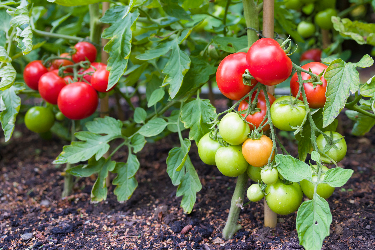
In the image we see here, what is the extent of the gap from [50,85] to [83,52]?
0.60ft

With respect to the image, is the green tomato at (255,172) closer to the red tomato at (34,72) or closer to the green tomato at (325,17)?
the red tomato at (34,72)

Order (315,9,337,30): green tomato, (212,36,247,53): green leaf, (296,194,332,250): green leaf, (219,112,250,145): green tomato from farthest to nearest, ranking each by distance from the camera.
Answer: (315,9,337,30): green tomato
(212,36,247,53): green leaf
(219,112,250,145): green tomato
(296,194,332,250): green leaf

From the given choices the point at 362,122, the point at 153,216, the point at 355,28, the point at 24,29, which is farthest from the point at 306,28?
the point at 24,29

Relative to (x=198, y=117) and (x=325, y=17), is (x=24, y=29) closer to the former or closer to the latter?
(x=198, y=117)

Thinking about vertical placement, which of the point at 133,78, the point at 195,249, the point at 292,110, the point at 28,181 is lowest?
the point at 28,181

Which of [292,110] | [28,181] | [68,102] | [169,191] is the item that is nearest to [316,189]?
[292,110]

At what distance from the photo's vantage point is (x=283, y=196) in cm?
75

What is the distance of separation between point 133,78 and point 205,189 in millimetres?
531

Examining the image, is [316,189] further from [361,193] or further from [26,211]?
[26,211]

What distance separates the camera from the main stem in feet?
2.94

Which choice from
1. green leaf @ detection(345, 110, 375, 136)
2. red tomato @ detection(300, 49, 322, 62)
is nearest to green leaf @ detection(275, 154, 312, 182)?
green leaf @ detection(345, 110, 375, 136)

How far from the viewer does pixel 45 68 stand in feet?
4.00

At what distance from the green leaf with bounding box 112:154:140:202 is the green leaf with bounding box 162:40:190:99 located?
302 mm

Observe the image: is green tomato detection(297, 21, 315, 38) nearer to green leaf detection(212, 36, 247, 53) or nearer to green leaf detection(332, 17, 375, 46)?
green leaf detection(332, 17, 375, 46)
